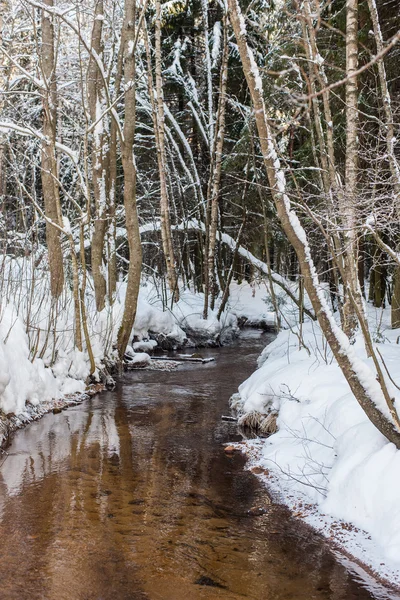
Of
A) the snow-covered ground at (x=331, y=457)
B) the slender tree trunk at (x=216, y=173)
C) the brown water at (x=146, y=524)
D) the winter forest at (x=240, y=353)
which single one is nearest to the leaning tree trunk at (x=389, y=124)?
the winter forest at (x=240, y=353)

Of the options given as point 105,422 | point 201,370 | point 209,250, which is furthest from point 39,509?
point 209,250

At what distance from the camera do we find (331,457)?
4832 millimetres

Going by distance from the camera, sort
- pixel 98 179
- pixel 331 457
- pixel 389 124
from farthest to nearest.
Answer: pixel 98 179 → pixel 331 457 → pixel 389 124

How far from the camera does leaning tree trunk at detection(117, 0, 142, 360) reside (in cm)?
1016

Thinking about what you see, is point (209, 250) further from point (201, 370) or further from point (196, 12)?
point (196, 12)

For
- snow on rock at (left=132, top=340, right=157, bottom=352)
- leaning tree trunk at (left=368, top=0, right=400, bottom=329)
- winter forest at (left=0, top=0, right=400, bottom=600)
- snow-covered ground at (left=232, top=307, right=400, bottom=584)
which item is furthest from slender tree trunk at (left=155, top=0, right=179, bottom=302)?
snow-covered ground at (left=232, top=307, right=400, bottom=584)

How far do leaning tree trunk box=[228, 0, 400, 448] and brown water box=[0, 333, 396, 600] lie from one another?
109cm

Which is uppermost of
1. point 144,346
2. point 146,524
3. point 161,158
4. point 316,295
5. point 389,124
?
point 161,158

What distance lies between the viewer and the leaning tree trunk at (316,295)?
3.98 metres

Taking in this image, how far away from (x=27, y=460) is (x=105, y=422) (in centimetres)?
168

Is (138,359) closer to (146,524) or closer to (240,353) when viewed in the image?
(240,353)

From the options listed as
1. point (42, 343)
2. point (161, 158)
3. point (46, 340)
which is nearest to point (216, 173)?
point (161, 158)

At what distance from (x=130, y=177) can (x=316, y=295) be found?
694cm

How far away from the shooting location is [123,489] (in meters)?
4.97
